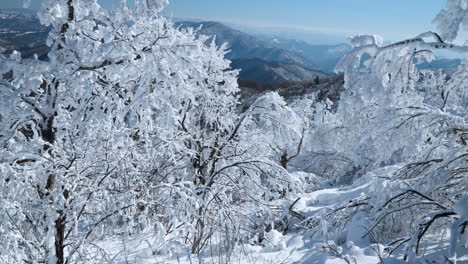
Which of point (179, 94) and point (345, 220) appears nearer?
point (179, 94)

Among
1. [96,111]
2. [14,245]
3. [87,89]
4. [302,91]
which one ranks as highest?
[87,89]

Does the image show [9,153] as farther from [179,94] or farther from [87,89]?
[179,94]

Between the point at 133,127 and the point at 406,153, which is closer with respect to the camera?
the point at 133,127

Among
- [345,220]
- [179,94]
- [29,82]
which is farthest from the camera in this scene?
[345,220]

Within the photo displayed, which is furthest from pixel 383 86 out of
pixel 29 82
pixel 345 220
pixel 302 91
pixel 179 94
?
pixel 302 91

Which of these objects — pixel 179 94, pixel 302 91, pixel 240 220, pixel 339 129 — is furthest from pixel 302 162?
pixel 302 91

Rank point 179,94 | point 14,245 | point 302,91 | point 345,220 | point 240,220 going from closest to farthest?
point 14,245 → point 179,94 → point 345,220 → point 240,220 → point 302,91

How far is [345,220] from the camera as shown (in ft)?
17.4

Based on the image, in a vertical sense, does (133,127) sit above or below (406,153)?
above

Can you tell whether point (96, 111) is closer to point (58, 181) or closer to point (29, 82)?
point (29, 82)

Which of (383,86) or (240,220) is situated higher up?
(383,86)

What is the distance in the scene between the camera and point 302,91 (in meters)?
90.9

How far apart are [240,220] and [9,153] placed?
4.53 metres

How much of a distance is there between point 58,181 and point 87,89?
4.73 feet
